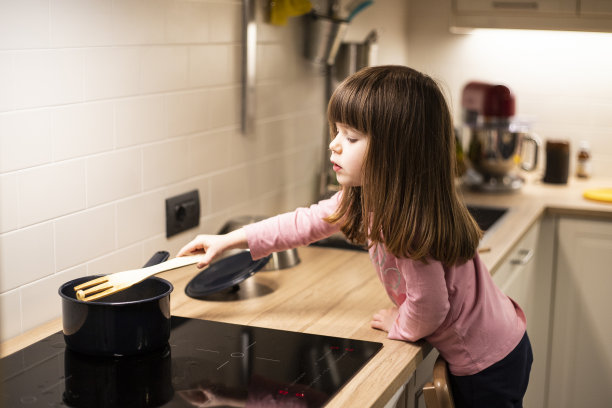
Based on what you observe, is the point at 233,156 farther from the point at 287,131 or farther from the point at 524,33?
the point at 524,33

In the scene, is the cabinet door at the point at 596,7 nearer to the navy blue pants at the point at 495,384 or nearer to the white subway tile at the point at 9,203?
the navy blue pants at the point at 495,384

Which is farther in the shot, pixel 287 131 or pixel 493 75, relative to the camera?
pixel 493 75

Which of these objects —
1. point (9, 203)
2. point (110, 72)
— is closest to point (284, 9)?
point (110, 72)

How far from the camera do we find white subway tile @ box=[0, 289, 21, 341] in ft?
4.57

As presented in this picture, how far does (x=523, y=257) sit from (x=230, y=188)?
3.01 ft

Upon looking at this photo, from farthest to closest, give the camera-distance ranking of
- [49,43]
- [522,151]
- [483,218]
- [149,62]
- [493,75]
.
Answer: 1. [493,75]
2. [522,151]
3. [483,218]
4. [149,62]
5. [49,43]

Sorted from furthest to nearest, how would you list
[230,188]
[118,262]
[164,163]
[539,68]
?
1. [539,68]
2. [230,188]
3. [164,163]
4. [118,262]

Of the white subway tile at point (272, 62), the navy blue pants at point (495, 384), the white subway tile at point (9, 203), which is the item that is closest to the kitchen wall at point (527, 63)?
the white subway tile at point (272, 62)

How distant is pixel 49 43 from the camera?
55.7 inches

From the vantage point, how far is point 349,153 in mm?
1377

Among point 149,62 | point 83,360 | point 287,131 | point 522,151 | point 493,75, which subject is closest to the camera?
point 83,360

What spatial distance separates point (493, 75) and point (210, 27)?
5.11 feet

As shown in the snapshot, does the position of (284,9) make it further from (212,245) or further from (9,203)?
(9,203)

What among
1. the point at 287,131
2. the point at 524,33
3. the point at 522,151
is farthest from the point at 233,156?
the point at 524,33
